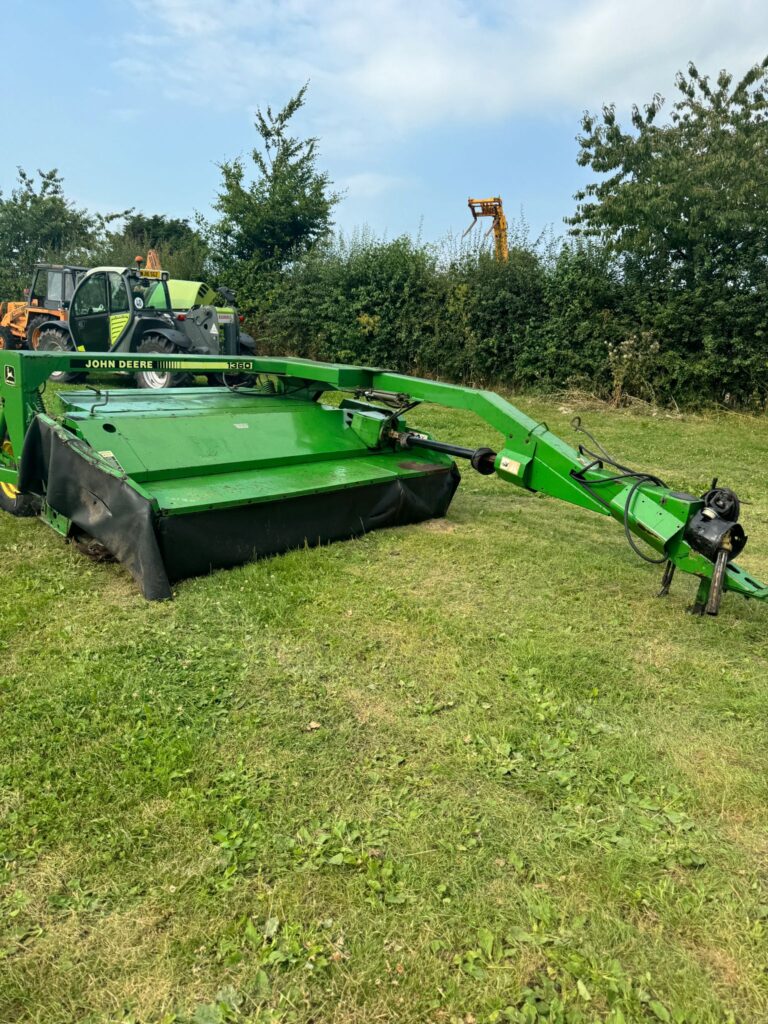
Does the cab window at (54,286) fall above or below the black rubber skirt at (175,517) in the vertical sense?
above

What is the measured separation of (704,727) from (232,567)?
250 cm

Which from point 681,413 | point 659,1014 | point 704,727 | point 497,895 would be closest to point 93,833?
point 497,895

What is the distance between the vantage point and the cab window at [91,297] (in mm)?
10656

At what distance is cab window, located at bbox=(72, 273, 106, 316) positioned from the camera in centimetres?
1066

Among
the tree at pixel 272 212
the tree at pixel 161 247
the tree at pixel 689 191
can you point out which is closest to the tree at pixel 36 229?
the tree at pixel 161 247

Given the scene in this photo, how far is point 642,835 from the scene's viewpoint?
2.22 m

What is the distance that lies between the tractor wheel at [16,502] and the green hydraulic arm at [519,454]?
0.09 meters

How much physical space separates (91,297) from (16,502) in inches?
277

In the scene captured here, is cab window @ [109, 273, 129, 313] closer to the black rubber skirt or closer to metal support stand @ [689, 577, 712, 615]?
the black rubber skirt

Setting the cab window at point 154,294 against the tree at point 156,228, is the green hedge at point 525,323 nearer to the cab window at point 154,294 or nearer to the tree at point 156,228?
the cab window at point 154,294

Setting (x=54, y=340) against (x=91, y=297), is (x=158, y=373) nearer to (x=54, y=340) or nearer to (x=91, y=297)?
(x=91, y=297)

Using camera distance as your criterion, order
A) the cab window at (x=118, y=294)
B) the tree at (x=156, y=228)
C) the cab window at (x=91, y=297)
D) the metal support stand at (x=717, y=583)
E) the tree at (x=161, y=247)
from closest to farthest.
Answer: the metal support stand at (x=717, y=583) < the cab window at (x=118, y=294) < the cab window at (x=91, y=297) < the tree at (x=161, y=247) < the tree at (x=156, y=228)

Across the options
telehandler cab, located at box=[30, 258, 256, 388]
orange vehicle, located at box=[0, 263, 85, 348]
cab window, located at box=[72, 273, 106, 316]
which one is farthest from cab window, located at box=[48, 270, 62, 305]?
cab window, located at box=[72, 273, 106, 316]

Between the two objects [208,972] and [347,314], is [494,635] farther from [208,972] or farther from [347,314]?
[347,314]
